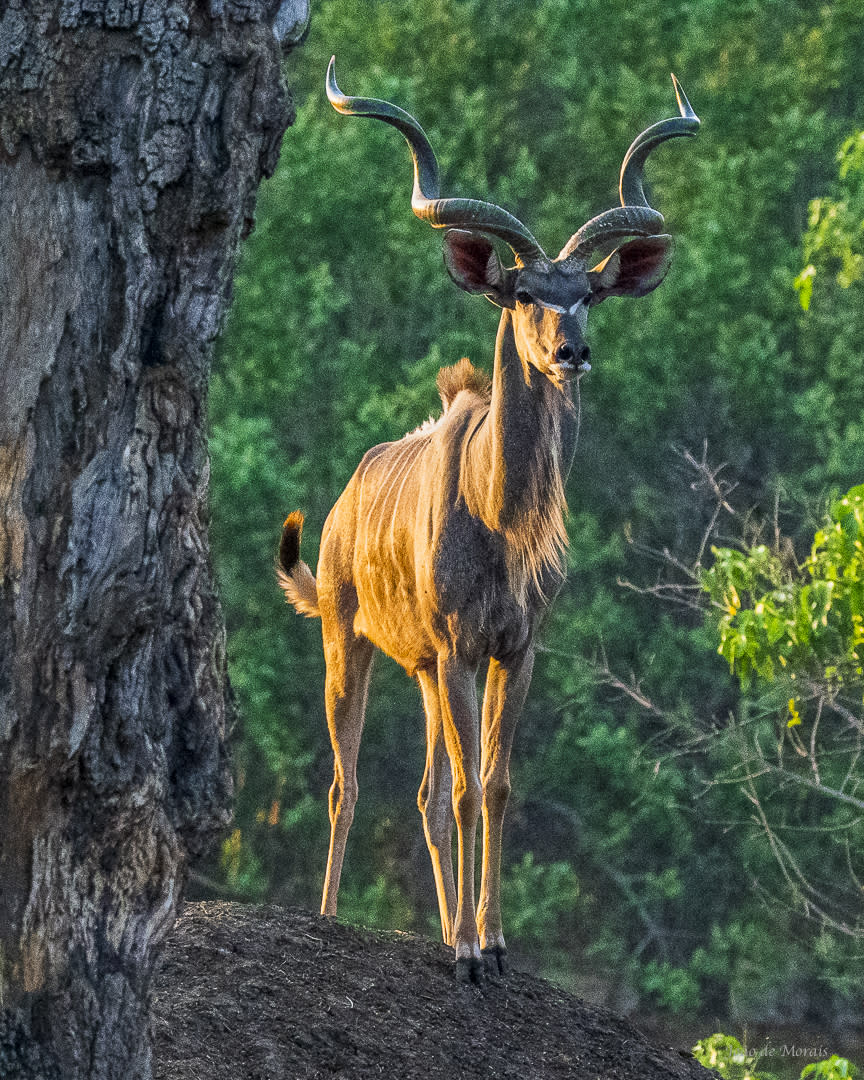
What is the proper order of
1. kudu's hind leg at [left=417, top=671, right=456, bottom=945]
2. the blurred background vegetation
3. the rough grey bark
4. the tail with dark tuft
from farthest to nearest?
1. the blurred background vegetation
2. the tail with dark tuft
3. kudu's hind leg at [left=417, top=671, right=456, bottom=945]
4. the rough grey bark

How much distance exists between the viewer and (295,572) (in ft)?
21.3

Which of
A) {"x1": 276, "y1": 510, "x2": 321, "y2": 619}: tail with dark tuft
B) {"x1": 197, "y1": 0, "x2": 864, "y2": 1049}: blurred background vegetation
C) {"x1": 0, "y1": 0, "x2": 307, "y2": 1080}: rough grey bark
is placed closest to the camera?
{"x1": 0, "y1": 0, "x2": 307, "y2": 1080}: rough grey bark

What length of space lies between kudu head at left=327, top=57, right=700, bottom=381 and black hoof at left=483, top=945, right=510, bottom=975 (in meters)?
1.79

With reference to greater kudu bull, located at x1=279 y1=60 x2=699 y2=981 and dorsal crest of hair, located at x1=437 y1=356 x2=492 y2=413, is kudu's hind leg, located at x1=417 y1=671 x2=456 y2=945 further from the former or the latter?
dorsal crest of hair, located at x1=437 y1=356 x2=492 y2=413

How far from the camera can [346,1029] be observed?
15.2 feet

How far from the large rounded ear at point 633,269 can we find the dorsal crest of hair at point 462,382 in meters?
0.71

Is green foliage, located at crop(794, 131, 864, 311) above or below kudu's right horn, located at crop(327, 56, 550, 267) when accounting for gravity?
above

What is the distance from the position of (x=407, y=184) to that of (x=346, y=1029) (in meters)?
9.81

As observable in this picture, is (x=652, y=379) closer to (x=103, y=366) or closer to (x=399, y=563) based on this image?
(x=399, y=563)

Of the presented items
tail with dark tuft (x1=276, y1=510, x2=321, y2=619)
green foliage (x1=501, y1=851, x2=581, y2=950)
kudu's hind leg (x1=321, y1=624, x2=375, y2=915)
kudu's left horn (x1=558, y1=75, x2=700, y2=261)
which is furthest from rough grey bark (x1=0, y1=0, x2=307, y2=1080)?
green foliage (x1=501, y1=851, x2=581, y2=950)

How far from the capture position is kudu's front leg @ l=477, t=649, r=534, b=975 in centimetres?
533

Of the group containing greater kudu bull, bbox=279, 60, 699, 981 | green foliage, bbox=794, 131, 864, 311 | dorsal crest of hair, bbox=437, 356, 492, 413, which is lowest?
greater kudu bull, bbox=279, 60, 699, 981

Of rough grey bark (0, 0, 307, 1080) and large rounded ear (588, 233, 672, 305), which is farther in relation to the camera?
large rounded ear (588, 233, 672, 305)

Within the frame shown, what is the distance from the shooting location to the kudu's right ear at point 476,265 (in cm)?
506
